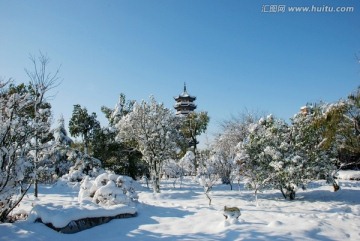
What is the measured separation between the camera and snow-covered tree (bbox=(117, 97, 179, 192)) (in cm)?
2370

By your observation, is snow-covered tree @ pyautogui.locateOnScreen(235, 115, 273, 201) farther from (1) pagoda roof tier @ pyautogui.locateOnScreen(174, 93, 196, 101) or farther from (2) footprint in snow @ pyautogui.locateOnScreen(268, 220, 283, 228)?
(1) pagoda roof tier @ pyautogui.locateOnScreen(174, 93, 196, 101)

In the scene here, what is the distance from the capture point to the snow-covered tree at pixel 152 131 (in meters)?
23.7

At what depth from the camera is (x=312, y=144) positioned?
18.8 meters

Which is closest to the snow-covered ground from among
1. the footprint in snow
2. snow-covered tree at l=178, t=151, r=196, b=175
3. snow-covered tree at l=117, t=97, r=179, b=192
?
the footprint in snow

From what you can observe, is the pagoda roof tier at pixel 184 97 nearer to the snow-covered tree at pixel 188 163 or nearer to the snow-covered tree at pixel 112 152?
the snow-covered tree at pixel 188 163

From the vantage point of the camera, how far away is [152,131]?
23.9 meters

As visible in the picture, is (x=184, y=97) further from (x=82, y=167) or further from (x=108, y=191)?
(x=108, y=191)

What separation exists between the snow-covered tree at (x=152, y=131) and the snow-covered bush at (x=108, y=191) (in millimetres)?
7352

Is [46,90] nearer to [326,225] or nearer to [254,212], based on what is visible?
[254,212]

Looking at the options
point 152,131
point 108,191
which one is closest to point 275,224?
point 108,191

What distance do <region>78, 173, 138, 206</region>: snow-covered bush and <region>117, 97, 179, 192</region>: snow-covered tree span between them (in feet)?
24.1

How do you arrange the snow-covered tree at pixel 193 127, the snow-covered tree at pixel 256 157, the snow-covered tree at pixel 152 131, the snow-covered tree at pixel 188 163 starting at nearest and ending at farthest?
the snow-covered tree at pixel 256 157
the snow-covered tree at pixel 152 131
the snow-covered tree at pixel 188 163
the snow-covered tree at pixel 193 127

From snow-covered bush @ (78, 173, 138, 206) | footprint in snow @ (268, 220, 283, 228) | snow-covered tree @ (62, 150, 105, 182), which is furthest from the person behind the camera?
snow-covered tree @ (62, 150, 105, 182)

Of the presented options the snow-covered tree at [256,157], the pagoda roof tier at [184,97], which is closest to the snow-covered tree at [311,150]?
the snow-covered tree at [256,157]
